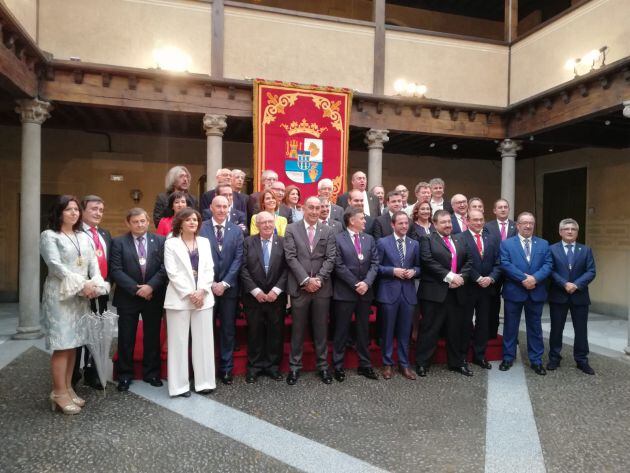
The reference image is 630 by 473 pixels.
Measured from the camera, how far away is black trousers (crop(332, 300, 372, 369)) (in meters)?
4.55

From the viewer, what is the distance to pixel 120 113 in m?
7.67

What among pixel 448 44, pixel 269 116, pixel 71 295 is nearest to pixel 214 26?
pixel 269 116

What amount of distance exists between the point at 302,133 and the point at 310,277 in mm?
3633

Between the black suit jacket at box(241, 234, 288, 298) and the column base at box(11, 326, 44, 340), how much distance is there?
3.60 m

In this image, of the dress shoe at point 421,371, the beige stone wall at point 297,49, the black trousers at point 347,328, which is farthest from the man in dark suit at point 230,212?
the beige stone wall at point 297,49

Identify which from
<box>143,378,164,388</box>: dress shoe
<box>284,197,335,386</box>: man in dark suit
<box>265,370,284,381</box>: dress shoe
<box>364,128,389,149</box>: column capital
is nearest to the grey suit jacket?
<box>284,197,335,386</box>: man in dark suit

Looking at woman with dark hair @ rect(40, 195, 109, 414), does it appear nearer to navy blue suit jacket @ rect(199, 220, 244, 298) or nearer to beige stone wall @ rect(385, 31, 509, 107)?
navy blue suit jacket @ rect(199, 220, 244, 298)

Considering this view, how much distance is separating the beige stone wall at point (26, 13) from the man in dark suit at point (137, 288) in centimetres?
347

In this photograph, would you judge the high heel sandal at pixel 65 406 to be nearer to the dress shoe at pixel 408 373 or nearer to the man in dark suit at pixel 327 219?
the man in dark suit at pixel 327 219

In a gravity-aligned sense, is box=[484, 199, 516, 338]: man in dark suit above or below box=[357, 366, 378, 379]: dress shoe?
above

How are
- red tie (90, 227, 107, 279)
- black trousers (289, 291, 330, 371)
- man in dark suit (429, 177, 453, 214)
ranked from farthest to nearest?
man in dark suit (429, 177, 453, 214), black trousers (289, 291, 330, 371), red tie (90, 227, 107, 279)

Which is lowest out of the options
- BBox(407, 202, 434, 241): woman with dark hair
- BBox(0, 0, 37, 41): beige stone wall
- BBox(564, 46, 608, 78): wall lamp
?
BBox(407, 202, 434, 241): woman with dark hair

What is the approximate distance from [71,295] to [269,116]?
4454 millimetres

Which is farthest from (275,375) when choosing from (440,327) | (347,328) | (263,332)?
(440,327)
